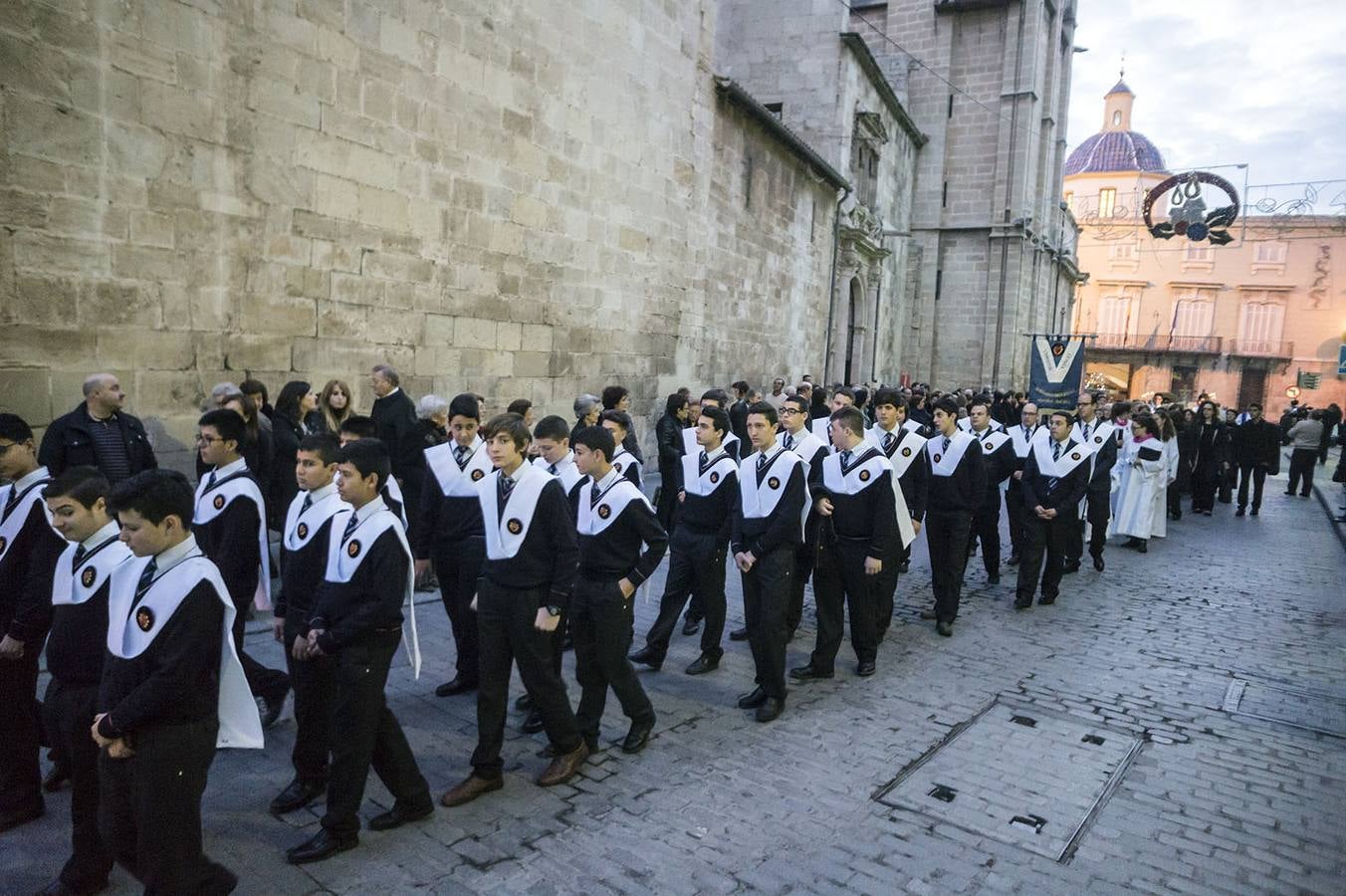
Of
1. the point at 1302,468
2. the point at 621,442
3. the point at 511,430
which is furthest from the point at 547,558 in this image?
→ the point at 1302,468

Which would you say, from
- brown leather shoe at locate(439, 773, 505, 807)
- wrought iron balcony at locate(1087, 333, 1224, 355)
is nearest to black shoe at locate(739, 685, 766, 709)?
brown leather shoe at locate(439, 773, 505, 807)

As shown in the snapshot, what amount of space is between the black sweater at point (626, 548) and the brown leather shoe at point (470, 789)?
3.77ft

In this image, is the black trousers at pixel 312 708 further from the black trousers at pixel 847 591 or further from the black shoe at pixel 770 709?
the black trousers at pixel 847 591

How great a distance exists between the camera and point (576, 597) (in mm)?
4844

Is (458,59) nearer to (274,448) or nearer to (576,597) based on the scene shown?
(274,448)

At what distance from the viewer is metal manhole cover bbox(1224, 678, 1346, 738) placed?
5988mm

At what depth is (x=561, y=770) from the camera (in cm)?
452

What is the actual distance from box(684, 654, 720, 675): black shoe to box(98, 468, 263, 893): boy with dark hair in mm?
3669

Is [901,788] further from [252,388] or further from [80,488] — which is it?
[252,388]

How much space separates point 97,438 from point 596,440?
11.4ft

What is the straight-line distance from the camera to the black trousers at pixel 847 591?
6504 millimetres

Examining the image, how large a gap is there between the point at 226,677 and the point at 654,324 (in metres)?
11.3

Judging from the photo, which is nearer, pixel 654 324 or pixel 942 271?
pixel 654 324

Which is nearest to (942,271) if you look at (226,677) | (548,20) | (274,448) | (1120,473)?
(1120,473)
